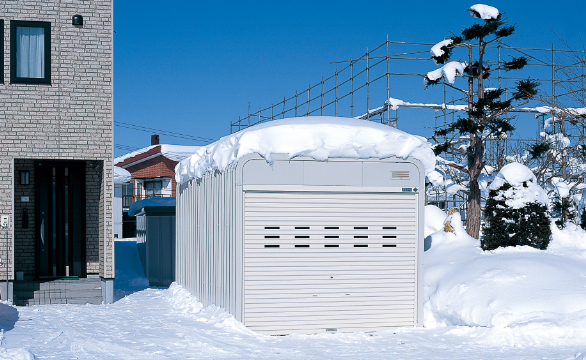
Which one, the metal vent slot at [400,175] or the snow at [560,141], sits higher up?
the snow at [560,141]

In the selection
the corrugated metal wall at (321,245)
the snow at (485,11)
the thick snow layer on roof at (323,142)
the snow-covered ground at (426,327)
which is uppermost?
the snow at (485,11)

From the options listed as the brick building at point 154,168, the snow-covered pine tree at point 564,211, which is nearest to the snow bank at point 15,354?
the snow-covered pine tree at point 564,211

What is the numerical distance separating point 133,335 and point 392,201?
4571mm

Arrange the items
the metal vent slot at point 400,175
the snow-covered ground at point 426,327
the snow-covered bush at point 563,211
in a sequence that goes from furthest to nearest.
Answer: the snow-covered bush at point 563,211, the metal vent slot at point 400,175, the snow-covered ground at point 426,327

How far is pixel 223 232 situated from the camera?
412 inches

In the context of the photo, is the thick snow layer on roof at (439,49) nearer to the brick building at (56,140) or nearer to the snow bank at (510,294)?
the snow bank at (510,294)

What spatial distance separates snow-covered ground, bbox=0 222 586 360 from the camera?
27.0 feet

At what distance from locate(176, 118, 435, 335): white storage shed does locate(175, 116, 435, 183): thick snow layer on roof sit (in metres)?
0.02

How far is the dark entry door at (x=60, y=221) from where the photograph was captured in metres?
13.6

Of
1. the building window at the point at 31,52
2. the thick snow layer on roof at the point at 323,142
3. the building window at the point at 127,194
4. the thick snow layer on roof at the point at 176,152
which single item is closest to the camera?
the thick snow layer on roof at the point at 323,142

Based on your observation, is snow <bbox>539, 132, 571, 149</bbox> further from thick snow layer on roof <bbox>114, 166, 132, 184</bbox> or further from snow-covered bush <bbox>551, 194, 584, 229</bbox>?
thick snow layer on roof <bbox>114, 166, 132, 184</bbox>

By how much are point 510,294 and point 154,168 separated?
32.6 meters

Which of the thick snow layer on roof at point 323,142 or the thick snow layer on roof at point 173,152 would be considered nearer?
the thick snow layer on roof at point 323,142

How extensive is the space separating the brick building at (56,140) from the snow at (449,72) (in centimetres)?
740
